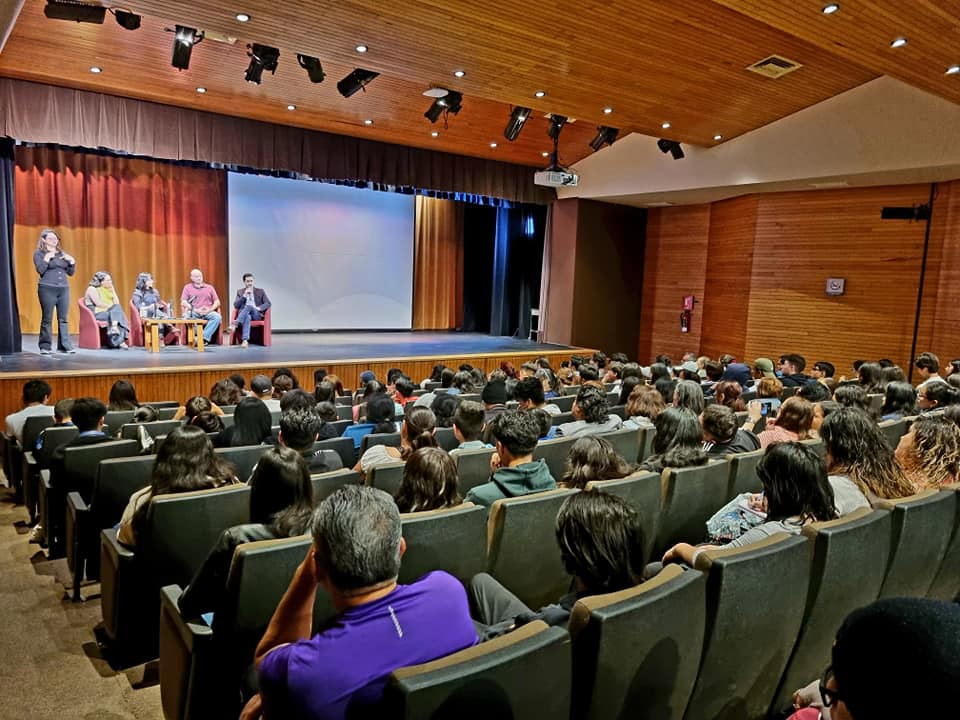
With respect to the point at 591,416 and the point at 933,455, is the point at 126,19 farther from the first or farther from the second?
the point at 933,455

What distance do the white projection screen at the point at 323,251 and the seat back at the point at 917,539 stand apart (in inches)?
441

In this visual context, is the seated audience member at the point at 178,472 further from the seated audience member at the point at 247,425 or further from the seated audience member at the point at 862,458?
the seated audience member at the point at 862,458

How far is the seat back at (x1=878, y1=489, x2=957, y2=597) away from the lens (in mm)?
2141

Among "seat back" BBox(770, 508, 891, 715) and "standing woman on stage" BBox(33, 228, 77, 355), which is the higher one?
"standing woman on stage" BBox(33, 228, 77, 355)

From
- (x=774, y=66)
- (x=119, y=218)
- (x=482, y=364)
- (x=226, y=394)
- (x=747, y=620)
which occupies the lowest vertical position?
(x=482, y=364)

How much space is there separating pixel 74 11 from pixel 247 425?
4.26m

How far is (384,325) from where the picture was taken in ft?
44.7

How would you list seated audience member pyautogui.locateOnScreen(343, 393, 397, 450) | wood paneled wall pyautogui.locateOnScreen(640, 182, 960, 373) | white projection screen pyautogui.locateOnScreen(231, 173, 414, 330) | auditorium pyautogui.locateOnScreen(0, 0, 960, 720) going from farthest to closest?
white projection screen pyautogui.locateOnScreen(231, 173, 414, 330) → wood paneled wall pyautogui.locateOnScreen(640, 182, 960, 373) → seated audience member pyautogui.locateOnScreen(343, 393, 397, 450) → auditorium pyautogui.locateOnScreen(0, 0, 960, 720)

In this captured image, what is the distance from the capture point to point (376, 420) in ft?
14.0

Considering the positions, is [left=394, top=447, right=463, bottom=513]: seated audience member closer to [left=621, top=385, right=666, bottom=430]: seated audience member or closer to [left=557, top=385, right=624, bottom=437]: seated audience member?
[left=557, top=385, right=624, bottom=437]: seated audience member

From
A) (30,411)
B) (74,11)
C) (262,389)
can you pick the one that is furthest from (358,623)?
(74,11)

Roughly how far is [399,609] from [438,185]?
1020 cm

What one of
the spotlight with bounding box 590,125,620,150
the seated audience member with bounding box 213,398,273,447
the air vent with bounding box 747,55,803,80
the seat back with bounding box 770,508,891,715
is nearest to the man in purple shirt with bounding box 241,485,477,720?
the seat back with bounding box 770,508,891,715

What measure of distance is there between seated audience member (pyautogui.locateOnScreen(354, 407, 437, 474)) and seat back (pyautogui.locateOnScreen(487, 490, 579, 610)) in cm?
94
